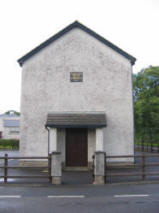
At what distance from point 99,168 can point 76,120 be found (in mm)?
5347

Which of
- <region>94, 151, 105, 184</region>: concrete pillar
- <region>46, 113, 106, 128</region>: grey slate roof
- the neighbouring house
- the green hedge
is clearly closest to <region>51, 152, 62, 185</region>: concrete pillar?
<region>94, 151, 105, 184</region>: concrete pillar

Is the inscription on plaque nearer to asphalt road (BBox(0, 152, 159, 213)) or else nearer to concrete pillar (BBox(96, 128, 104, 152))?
concrete pillar (BBox(96, 128, 104, 152))

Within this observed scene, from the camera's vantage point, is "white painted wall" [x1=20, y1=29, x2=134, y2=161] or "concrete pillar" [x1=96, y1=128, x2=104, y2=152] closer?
"concrete pillar" [x1=96, y1=128, x2=104, y2=152]

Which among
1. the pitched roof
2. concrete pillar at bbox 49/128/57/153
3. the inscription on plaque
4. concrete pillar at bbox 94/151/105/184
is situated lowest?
concrete pillar at bbox 94/151/105/184

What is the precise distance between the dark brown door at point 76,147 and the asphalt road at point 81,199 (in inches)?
234

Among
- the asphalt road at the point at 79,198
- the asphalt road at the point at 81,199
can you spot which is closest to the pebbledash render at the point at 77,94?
the asphalt road at the point at 79,198

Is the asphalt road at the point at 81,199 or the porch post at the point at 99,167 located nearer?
the asphalt road at the point at 81,199

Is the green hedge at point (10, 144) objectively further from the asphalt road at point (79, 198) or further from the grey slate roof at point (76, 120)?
the asphalt road at point (79, 198)

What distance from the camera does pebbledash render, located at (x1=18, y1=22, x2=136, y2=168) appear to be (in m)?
17.2

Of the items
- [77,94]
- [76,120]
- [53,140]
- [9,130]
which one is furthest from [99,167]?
[9,130]

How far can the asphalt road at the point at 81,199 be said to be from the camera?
766cm

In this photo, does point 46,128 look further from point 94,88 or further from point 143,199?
point 143,199

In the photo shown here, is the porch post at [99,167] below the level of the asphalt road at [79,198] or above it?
above

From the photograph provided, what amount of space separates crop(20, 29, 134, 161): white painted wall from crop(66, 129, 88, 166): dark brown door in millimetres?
1322
